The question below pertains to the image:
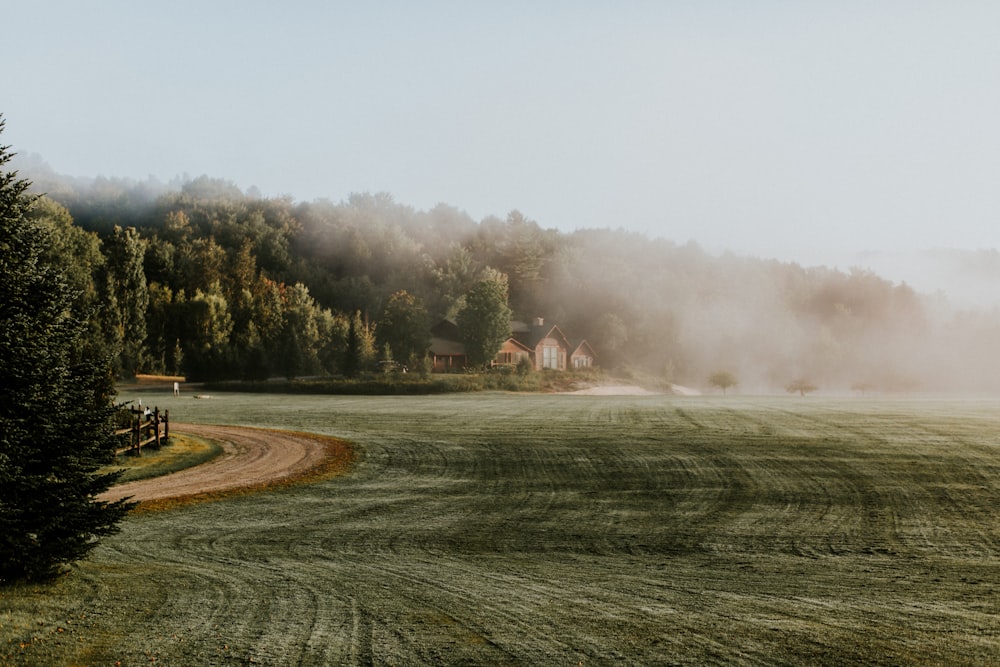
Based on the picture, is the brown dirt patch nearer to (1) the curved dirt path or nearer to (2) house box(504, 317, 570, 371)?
(1) the curved dirt path

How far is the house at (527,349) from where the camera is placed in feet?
295

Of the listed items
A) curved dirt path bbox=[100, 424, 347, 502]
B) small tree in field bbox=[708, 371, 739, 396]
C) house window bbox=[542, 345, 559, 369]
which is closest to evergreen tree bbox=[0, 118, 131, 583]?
curved dirt path bbox=[100, 424, 347, 502]

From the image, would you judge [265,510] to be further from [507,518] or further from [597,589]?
[597,589]

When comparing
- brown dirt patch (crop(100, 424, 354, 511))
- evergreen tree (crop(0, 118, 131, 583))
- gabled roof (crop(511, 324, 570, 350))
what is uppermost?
gabled roof (crop(511, 324, 570, 350))

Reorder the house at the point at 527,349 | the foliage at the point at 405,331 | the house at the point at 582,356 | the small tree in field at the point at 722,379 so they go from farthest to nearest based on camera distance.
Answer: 1. the house at the point at 582,356
2. the house at the point at 527,349
3. the small tree in field at the point at 722,379
4. the foliage at the point at 405,331

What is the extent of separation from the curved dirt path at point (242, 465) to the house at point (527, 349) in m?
52.2

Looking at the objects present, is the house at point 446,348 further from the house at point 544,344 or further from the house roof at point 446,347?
the house at point 544,344

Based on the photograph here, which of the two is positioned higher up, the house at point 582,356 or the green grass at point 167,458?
the house at point 582,356

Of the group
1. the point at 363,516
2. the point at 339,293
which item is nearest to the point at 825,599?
the point at 363,516

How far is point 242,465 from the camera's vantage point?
2692 cm

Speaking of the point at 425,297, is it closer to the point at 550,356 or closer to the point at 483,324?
the point at 550,356

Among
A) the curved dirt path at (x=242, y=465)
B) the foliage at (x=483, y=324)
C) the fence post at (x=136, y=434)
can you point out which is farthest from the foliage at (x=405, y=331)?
the fence post at (x=136, y=434)

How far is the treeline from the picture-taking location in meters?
82.7

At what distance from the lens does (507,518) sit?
18.6m
